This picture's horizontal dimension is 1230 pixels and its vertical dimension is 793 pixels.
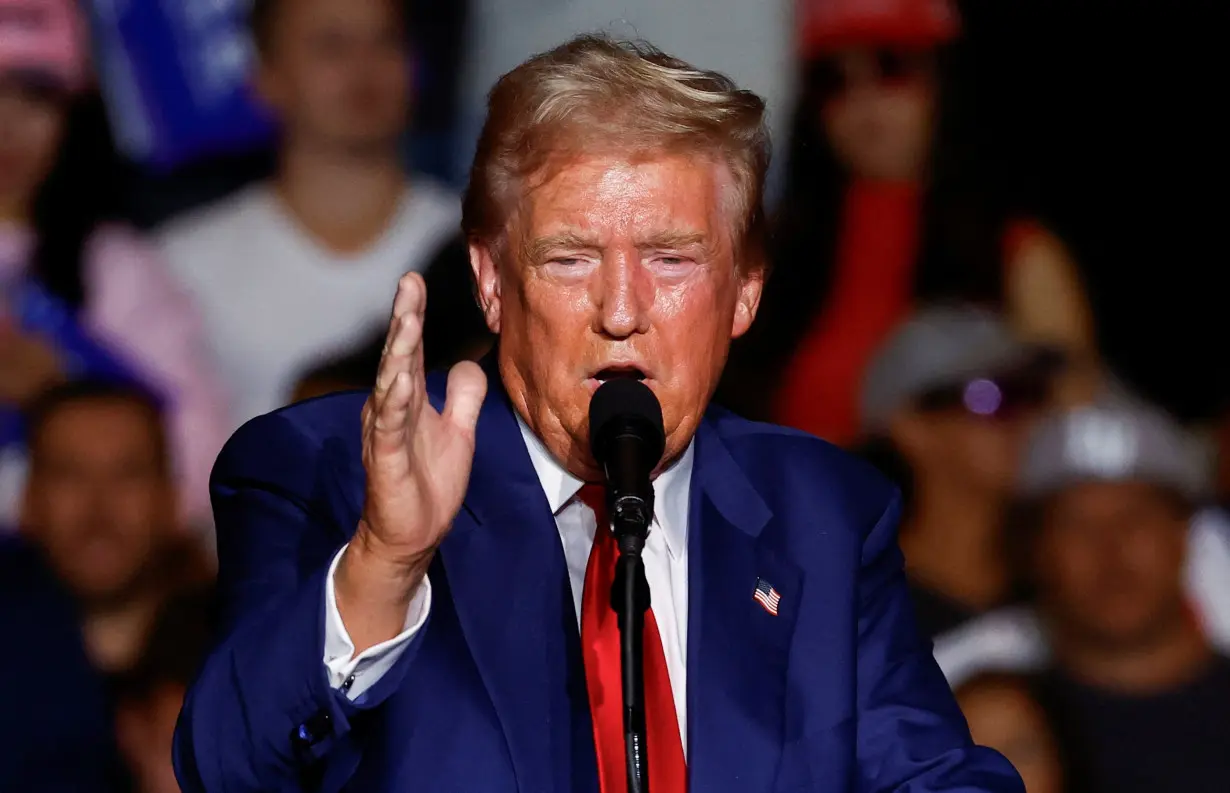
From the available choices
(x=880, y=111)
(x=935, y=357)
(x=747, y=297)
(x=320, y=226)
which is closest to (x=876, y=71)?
(x=880, y=111)

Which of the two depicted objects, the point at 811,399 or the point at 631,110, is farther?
the point at 811,399

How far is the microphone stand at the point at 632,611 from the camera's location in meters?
1.38

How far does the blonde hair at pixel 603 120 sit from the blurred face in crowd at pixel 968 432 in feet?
6.88

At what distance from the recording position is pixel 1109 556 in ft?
12.5

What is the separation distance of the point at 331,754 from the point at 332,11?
2.56 metres

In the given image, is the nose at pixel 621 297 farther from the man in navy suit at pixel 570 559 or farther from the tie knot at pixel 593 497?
the tie knot at pixel 593 497

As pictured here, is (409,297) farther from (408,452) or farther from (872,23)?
(872,23)

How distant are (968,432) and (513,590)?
93.3 inches

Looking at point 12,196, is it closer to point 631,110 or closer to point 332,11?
point 332,11

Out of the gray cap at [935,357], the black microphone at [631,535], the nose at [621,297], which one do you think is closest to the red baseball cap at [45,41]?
the gray cap at [935,357]

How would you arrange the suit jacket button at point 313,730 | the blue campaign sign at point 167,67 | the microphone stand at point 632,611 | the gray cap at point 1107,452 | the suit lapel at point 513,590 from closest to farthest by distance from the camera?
1. the microphone stand at point 632,611
2. the suit jacket button at point 313,730
3. the suit lapel at point 513,590
4. the blue campaign sign at point 167,67
5. the gray cap at point 1107,452

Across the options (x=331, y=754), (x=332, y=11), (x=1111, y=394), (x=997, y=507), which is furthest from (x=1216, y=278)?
(x=331, y=754)

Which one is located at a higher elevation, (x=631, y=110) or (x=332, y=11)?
(x=631, y=110)

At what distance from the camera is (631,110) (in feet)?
5.62
